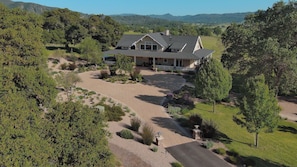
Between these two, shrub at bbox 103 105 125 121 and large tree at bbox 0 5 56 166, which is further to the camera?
shrub at bbox 103 105 125 121

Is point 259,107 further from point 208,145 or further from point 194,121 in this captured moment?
point 194,121

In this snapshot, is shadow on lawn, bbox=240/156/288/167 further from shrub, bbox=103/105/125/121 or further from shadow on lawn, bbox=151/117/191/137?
shrub, bbox=103/105/125/121

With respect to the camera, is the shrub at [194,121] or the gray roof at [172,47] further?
the gray roof at [172,47]

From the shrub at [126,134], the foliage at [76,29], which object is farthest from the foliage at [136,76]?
the foliage at [76,29]

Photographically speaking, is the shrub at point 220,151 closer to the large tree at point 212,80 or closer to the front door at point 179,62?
the large tree at point 212,80

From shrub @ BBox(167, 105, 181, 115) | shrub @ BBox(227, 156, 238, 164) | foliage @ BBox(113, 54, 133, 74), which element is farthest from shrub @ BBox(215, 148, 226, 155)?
foliage @ BBox(113, 54, 133, 74)

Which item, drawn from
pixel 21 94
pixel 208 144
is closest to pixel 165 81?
pixel 208 144

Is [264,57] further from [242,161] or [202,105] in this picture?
[242,161]
